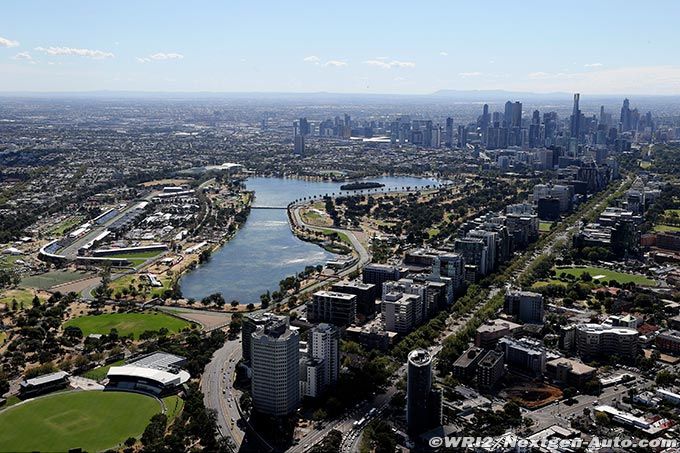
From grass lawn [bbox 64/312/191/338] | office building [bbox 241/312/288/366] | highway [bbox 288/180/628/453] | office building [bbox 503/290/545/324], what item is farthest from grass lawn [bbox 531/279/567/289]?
grass lawn [bbox 64/312/191/338]

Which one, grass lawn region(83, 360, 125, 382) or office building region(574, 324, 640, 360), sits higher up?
office building region(574, 324, 640, 360)

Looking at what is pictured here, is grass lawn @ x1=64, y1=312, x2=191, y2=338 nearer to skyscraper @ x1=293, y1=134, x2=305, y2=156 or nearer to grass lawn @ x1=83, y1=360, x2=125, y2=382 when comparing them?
grass lawn @ x1=83, y1=360, x2=125, y2=382

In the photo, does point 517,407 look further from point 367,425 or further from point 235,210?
point 235,210

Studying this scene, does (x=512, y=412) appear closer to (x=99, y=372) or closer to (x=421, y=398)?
(x=421, y=398)

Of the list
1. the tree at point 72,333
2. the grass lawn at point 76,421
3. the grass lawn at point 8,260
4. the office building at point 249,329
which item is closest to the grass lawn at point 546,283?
the office building at point 249,329

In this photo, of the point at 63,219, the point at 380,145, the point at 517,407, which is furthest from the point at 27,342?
the point at 380,145

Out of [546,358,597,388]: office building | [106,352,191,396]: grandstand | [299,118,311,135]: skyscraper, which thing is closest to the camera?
[106,352,191,396]: grandstand
